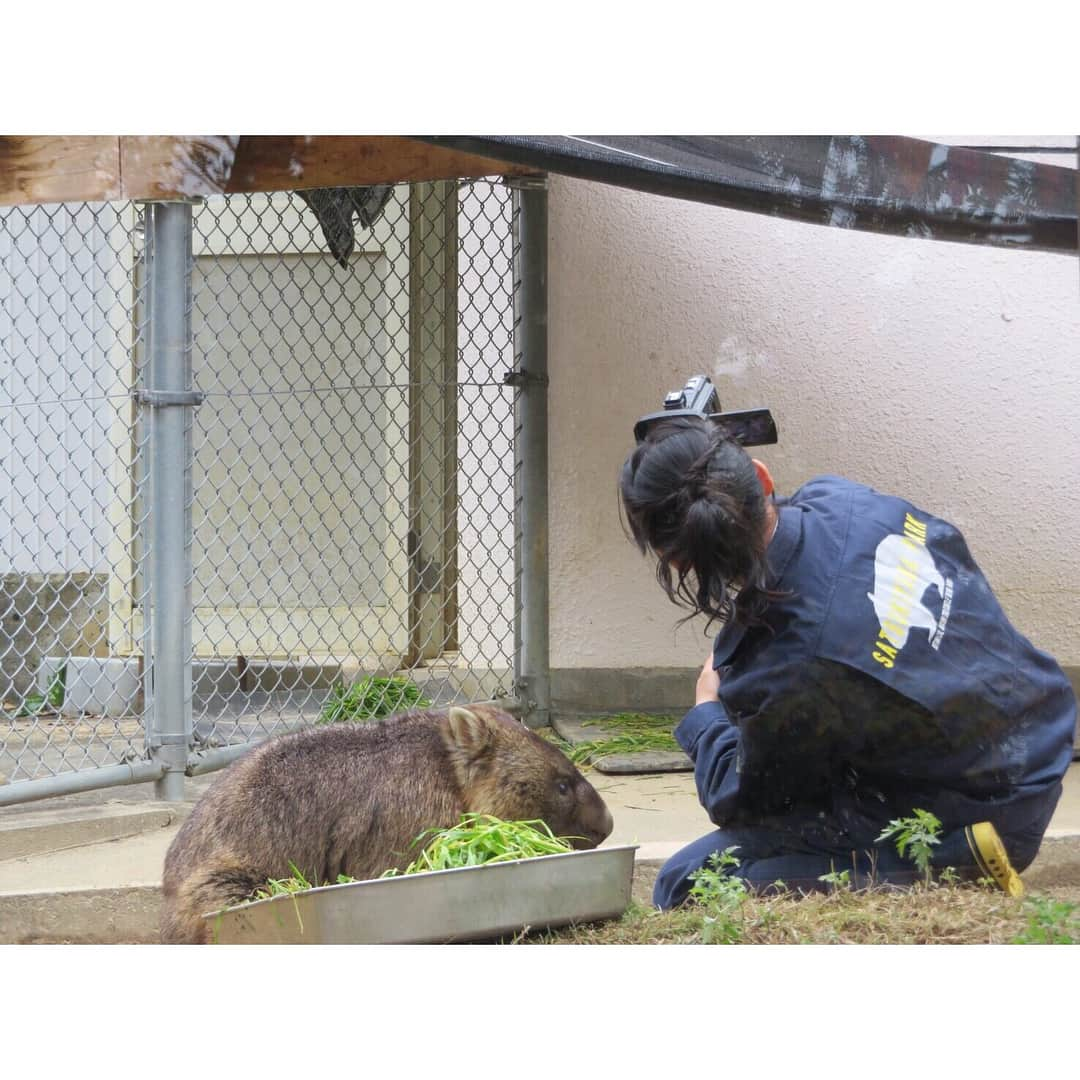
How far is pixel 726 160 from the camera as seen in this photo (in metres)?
4.30

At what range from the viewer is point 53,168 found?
5215mm

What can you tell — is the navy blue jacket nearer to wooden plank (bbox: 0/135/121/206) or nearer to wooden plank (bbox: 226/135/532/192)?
wooden plank (bbox: 226/135/532/192)

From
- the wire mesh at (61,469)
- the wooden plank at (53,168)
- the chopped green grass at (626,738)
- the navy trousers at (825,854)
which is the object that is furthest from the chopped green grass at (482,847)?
the wire mesh at (61,469)

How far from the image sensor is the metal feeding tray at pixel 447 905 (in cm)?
284

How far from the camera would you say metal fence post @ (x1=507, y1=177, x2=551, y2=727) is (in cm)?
658

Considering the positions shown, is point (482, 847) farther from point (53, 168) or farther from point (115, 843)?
point (53, 168)

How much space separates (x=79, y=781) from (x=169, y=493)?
1171mm

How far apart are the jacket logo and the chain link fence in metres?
3.27

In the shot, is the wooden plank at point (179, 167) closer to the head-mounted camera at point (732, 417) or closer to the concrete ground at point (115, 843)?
the concrete ground at point (115, 843)

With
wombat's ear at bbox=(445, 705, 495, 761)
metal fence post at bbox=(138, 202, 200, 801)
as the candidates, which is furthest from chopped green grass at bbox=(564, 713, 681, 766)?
wombat's ear at bbox=(445, 705, 495, 761)

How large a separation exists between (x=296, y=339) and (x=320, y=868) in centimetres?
413

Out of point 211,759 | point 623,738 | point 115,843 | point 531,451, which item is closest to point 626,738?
point 623,738

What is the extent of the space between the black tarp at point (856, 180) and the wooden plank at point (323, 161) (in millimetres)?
1072

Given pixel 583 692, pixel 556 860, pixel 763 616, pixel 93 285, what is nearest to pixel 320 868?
pixel 556 860
